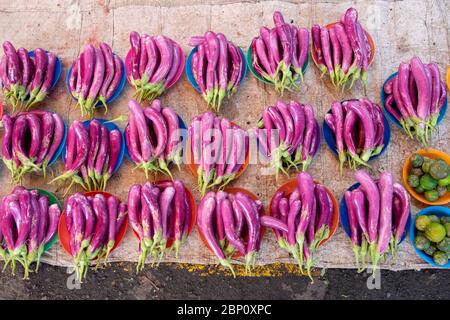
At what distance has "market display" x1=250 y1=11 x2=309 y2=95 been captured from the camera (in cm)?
268

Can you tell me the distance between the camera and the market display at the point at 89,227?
2.40 m

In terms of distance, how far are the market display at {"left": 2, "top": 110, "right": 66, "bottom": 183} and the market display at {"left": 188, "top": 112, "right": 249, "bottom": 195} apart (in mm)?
976

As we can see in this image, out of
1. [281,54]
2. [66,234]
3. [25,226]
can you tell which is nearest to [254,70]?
[281,54]

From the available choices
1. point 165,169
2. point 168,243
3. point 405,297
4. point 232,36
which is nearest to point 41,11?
point 232,36

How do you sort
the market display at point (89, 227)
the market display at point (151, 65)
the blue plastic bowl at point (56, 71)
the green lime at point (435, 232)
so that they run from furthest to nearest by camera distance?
the blue plastic bowl at point (56, 71)
the market display at point (151, 65)
the market display at point (89, 227)
the green lime at point (435, 232)

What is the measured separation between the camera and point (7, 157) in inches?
103

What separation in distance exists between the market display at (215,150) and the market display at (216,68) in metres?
0.25

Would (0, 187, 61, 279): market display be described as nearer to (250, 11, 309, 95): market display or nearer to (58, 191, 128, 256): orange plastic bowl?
(58, 191, 128, 256): orange plastic bowl

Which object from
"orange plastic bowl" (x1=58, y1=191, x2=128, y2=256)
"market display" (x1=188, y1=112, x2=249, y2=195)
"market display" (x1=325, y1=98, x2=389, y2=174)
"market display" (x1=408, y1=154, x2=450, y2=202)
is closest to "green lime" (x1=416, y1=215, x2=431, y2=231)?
"market display" (x1=408, y1=154, x2=450, y2=202)

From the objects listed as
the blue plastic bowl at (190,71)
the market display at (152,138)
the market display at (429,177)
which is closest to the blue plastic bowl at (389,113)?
the market display at (429,177)

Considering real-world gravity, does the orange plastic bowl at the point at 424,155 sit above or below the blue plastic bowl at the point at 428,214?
above

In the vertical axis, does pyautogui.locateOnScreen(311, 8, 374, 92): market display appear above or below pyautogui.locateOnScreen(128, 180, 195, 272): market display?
above

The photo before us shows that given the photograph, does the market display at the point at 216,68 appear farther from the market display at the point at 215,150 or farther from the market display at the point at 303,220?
the market display at the point at 303,220

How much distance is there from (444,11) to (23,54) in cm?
326
